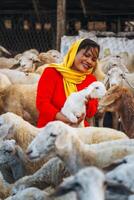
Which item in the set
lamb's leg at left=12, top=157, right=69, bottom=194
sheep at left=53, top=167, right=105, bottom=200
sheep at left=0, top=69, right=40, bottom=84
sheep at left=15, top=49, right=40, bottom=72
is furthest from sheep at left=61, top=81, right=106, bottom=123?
sheep at left=15, top=49, right=40, bottom=72

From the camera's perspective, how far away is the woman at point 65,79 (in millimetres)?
7230

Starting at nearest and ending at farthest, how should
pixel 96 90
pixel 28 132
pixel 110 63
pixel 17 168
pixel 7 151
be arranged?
pixel 7 151, pixel 17 168, pixel 28 132, pixel 96 90, pixel 110 63

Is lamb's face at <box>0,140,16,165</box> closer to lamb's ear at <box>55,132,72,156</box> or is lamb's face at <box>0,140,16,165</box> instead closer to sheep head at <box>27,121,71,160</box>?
sheep head at <box>27,121,71,160</box>

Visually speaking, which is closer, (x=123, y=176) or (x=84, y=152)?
(x=123, y=176)

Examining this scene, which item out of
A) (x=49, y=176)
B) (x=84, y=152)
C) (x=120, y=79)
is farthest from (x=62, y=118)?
(x=120, y=79)

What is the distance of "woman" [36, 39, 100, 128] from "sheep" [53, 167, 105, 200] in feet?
9.54

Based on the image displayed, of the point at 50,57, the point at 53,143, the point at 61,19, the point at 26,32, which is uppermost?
the point at 53,143

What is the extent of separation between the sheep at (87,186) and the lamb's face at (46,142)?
52.8 inches

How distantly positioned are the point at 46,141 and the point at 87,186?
1.50 m

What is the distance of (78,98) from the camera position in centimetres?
740

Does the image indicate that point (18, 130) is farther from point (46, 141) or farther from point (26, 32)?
point (26, 32)

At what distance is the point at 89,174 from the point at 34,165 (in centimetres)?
252

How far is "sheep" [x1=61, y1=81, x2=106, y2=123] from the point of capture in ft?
24.0

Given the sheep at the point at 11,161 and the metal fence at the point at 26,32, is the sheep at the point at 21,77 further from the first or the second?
the metal fence at the point at 26,32
